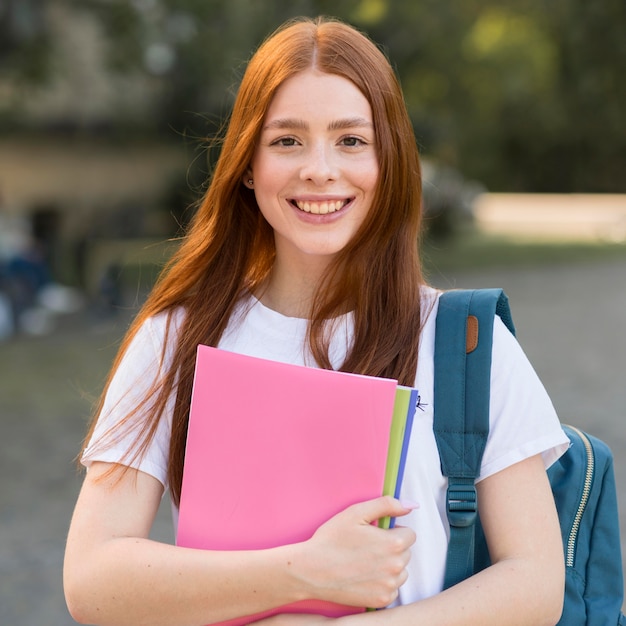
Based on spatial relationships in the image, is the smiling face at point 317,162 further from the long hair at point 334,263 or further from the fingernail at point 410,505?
the fingernail at point 410,505

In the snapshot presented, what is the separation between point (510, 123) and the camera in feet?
123

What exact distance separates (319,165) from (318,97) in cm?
12

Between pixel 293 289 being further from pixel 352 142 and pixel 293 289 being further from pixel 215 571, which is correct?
pixel 215 571

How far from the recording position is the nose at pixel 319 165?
5.64 ft

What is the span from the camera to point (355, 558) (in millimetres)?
1511

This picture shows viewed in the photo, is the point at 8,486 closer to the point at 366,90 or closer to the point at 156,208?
the point at 366,90

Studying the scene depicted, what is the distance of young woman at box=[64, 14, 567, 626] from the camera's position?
5.06 feet

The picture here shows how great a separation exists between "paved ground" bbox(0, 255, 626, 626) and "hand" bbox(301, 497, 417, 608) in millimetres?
925

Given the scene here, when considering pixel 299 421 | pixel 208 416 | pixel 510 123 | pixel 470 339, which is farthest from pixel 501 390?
pixel 510 123

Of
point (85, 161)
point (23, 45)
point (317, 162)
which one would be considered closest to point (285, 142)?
point (317, 162)

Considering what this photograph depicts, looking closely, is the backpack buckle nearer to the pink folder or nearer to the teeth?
the pink folder

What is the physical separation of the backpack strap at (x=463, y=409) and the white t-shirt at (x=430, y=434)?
2 cm

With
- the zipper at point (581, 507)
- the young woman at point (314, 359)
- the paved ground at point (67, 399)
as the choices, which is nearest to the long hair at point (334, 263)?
the young woman at point (314, 359)

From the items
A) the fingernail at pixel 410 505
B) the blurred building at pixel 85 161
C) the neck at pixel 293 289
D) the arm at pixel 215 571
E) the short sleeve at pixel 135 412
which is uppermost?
the blurred building at pixel 85 161
